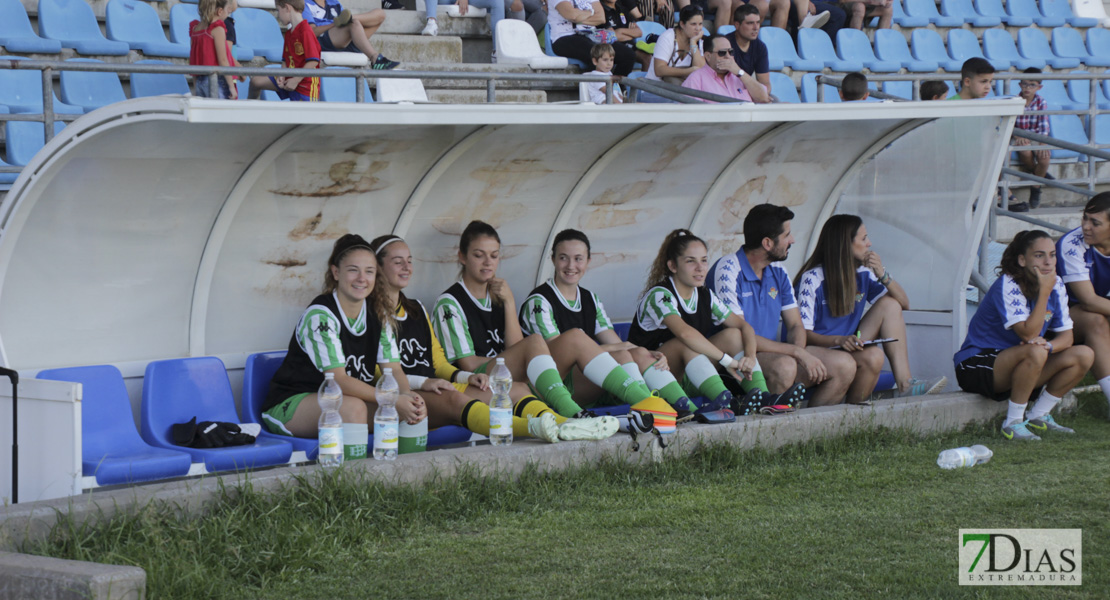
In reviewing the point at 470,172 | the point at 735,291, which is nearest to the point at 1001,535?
the point at 735,291

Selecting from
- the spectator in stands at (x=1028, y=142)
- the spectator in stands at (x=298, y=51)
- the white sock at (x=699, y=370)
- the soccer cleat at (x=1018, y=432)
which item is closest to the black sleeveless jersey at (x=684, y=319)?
the white sock at (x=699, y=370)

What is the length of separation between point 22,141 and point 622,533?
5137mm

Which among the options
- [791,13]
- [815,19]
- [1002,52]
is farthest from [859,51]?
[1002,52]

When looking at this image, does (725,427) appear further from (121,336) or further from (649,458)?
(121,336)

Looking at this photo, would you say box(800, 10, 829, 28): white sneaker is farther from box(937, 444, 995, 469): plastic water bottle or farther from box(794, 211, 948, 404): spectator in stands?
box(937, 444, 995, 469): plastic water bottle

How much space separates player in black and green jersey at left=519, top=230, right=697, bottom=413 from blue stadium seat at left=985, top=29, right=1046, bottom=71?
930cm

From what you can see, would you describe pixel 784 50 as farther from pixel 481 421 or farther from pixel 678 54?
pixel 481 421

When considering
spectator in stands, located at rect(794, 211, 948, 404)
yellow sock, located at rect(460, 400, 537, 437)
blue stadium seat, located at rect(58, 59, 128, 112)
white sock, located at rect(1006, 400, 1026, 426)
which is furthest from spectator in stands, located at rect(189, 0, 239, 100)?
white sock, located at rect(1006, 400, 1026, 426)

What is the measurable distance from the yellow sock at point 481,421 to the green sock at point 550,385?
0.29 metres

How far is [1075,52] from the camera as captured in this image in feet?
48.3

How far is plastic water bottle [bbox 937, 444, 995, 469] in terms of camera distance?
18.2ft

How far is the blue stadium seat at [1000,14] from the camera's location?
14875 millimetres

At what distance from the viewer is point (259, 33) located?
956 cm

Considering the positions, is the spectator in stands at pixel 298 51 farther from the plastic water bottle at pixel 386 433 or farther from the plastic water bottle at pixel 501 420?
the plastic water bottle at pixel 386 433
